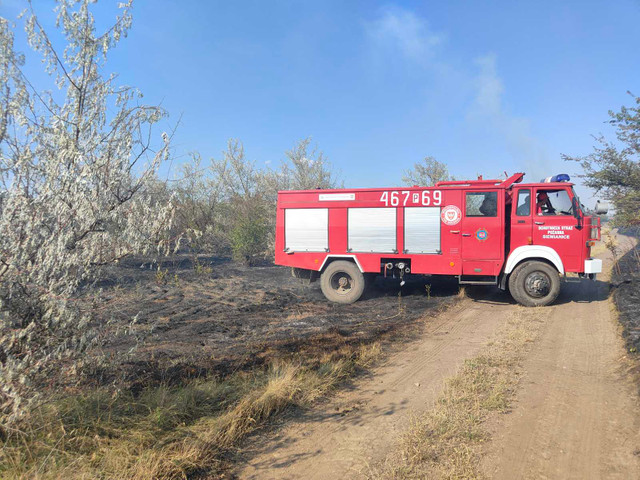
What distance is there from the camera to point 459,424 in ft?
12.4

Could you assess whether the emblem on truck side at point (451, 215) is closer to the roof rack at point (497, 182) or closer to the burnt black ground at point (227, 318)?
the roof rack at point (497, 182)

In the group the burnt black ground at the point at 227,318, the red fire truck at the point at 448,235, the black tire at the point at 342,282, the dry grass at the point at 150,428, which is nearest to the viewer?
the dry grass at the point at 150,428

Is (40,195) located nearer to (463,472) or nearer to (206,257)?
(463,472)

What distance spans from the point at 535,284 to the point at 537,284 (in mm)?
40

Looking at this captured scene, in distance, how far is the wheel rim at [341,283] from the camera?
1051cm

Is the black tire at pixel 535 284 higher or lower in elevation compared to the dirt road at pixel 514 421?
higher

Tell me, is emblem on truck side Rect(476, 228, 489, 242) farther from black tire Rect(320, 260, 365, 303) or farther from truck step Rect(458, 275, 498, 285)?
black tire Rect(320, 260, 365, 303)

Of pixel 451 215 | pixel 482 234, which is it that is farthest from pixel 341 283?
pixel 482 234

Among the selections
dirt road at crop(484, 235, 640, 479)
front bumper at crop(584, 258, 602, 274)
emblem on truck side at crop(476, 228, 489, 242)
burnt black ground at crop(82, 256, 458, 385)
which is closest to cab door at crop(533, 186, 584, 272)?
front bumper at crop(584, 258, 602, 274)

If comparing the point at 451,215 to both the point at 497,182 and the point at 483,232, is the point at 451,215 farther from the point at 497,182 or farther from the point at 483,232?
the point at 497,182

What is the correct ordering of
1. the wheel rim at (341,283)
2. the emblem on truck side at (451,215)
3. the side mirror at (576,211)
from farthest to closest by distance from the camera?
1. the wheel rim at (341,283)
2. the emblem on truck side at (451,215)
3. the side mirror at (576,211)

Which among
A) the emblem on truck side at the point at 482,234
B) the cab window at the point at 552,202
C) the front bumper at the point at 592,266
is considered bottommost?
the front bumper at the point at 592,266

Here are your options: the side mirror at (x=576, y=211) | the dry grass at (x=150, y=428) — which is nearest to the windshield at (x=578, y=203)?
the side mirror at (x=576, y=211)

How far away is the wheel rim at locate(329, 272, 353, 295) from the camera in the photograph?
10.5 metres
